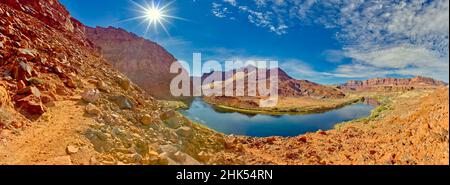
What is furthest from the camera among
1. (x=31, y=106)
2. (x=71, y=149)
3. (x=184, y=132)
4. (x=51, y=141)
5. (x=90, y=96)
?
(x=90, y=96)

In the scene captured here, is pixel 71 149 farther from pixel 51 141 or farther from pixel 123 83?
pixel 123 83

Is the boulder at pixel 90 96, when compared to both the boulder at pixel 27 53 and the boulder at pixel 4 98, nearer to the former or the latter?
the boulder at pixel 4 98

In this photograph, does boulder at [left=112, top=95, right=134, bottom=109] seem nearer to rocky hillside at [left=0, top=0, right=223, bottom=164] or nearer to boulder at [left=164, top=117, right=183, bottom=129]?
rocky hillside at [left=0, top=0, right=223, bottom=164]

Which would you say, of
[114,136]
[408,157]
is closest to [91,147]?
[114,136]

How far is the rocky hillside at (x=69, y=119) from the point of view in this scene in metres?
5.19

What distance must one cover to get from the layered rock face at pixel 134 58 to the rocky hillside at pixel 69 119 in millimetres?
48141

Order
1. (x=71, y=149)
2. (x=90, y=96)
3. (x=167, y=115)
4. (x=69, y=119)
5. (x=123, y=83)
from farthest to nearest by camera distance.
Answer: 1. (x=123, y=83)
2. (x=167, y=115)
3. (x=90, y=96)
4. (x=69, y=119)
5. (x=71, y=149)

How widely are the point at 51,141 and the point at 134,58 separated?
2539 inches

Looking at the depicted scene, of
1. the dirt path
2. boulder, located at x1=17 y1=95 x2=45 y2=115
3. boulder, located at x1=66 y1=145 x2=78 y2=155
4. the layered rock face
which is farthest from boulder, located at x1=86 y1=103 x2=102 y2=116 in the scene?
the layered rock face

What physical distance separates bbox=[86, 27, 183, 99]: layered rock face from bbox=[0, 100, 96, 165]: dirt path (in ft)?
169

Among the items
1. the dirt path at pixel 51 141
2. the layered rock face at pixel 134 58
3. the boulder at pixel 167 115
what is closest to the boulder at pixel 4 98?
the dirt path at pixel 51 141

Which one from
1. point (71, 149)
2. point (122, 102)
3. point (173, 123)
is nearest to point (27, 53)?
point (122, 102)

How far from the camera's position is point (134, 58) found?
66.2 meters
